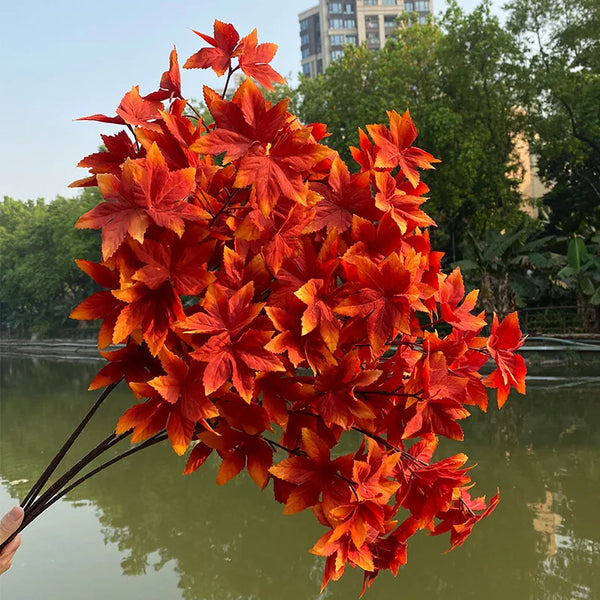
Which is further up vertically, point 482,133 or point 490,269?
point 482,133

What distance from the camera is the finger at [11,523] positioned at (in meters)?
1.19

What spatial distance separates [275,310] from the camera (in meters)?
1.00

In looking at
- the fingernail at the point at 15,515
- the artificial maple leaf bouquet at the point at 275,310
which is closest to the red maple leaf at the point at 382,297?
the artificial maple leaf bouquet at the point at 275,310

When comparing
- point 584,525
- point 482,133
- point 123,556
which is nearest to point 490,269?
point 482,133

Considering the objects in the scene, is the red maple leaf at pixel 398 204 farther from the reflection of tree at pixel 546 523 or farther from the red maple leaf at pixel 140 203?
the reflection of tree at pixel 546 523

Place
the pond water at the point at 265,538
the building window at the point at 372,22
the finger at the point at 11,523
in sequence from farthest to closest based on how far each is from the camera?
1. the building window at the point at 372,22
2. the pond water at the point at 265,538
3. the finger at the point at 11,523

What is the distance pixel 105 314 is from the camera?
3.53 ft

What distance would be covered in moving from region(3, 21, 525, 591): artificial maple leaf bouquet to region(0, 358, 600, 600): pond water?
124 inches

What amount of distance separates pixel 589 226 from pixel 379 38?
4134cm

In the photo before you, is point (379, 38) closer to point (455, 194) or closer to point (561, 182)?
point (561, 182)

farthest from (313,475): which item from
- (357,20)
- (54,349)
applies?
(357,20)

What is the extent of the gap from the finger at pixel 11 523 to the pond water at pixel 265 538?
3141mm

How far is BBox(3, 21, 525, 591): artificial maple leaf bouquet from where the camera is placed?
995mm

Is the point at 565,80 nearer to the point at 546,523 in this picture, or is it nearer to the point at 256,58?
the point at 546,523
